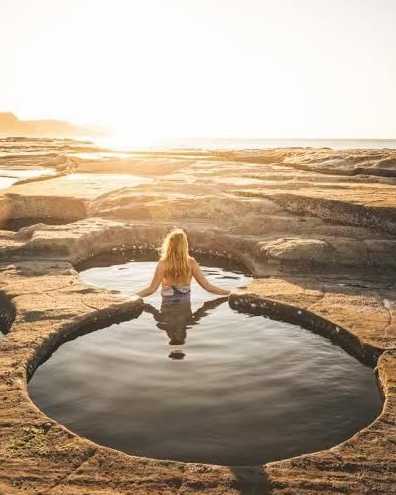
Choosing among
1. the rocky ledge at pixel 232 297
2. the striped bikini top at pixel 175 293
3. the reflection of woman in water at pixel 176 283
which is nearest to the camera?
the rocky ledge at pixel 232 297

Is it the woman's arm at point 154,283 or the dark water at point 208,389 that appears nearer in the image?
the dark water at point 208,389

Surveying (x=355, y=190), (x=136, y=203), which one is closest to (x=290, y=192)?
(x=355, y=190)

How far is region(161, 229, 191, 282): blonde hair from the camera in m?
7.19

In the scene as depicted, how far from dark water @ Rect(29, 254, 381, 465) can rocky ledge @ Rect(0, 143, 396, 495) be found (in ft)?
0.96

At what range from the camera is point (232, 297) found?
24.0 ft

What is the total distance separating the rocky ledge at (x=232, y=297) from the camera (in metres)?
3.39

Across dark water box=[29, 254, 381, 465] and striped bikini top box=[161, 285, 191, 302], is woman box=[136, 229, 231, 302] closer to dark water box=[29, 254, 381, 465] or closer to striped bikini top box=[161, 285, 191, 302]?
striped bikini top box=[161, 285, 191, 302]

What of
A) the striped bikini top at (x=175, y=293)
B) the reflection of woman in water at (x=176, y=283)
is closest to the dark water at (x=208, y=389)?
the reflection of woman in water at (x=176, y=283)

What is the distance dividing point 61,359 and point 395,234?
6743 millimetres

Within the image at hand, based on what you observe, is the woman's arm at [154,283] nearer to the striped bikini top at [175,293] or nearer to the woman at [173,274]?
the woman at [173,274]

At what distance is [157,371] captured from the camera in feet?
17.5

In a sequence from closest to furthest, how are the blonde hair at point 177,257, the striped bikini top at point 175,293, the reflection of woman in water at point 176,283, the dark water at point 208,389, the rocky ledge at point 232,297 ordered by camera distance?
the rocky ledge at point 232,297 < the dark water at point 208,389 < the reflection of woman in water at point 176,283 < the blonde hair at point 177,257 < the striped bikini top at point 175,293

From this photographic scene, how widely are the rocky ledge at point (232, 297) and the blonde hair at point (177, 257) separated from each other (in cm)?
71

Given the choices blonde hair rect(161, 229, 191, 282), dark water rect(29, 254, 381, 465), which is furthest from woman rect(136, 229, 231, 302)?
dark water rect(29, 254, 381, 465)
